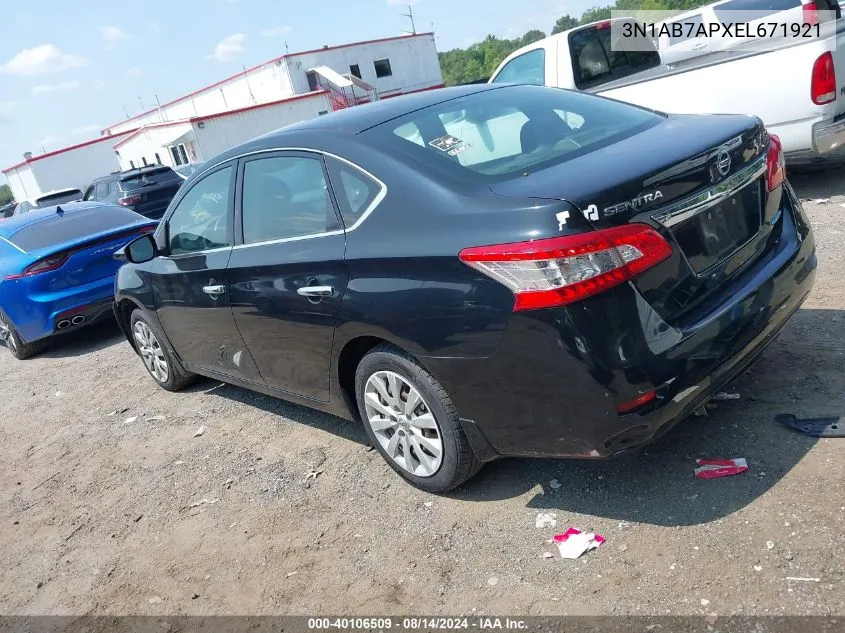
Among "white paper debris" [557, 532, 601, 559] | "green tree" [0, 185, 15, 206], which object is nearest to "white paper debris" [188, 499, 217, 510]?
"white paper debris" [557, 532, 601, 559]

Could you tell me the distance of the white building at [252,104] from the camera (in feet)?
127

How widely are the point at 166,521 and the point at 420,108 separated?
2.59m

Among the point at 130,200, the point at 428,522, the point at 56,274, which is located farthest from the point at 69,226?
the point at 130,200

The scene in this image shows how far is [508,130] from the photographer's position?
353 centimetres

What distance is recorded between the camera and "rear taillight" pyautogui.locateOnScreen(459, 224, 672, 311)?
2535mm

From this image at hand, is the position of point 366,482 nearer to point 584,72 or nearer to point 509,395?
point 509,395

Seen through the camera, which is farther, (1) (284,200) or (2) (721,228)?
(1) (284,200)

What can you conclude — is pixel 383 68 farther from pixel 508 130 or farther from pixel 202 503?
pixel 202 503

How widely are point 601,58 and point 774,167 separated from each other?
6.20 metres

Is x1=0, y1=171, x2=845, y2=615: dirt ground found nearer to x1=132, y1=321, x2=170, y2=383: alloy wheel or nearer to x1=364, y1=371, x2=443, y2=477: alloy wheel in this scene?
x1=364, y1=371, x2=443, y2=477: alloy wheel

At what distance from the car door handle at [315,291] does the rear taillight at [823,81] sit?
510 centimetres

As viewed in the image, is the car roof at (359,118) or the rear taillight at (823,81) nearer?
the car roof at (359,118)

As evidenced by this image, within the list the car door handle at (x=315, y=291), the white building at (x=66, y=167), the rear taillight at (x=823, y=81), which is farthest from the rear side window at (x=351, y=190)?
the white building at (x=66, y=167)

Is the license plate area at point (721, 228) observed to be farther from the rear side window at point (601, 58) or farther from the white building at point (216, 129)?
the white building at point (216, 129)
